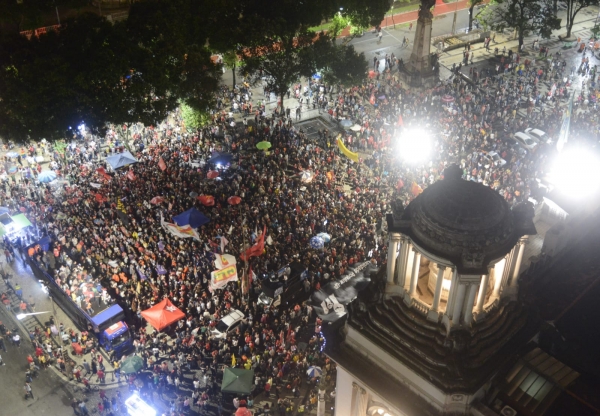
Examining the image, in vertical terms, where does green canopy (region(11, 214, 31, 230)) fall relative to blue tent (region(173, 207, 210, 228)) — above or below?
below

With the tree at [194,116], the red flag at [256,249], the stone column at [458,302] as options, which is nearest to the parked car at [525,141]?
the tree at [194,116]

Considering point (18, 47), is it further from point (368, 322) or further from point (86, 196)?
point (368, 322)

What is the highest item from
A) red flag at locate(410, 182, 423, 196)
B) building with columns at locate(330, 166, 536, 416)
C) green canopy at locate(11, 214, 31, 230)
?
building with columns at locate(330, 166, 536, 416)

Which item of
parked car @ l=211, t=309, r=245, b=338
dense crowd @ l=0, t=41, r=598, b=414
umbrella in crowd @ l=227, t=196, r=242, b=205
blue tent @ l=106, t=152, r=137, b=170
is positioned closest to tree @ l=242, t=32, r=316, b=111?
dense crowd @ l=0, t=41, r=598, b=414

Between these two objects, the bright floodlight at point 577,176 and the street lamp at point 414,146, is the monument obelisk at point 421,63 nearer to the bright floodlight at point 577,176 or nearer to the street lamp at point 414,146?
the street lamp at point 414,146

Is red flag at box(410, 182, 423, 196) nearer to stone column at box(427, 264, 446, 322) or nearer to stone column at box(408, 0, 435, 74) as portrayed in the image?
stone column at box(427, 264, 446, 322)

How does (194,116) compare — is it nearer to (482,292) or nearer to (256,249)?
(256,249)

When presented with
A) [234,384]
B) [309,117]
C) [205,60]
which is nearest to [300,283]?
[234,384]
